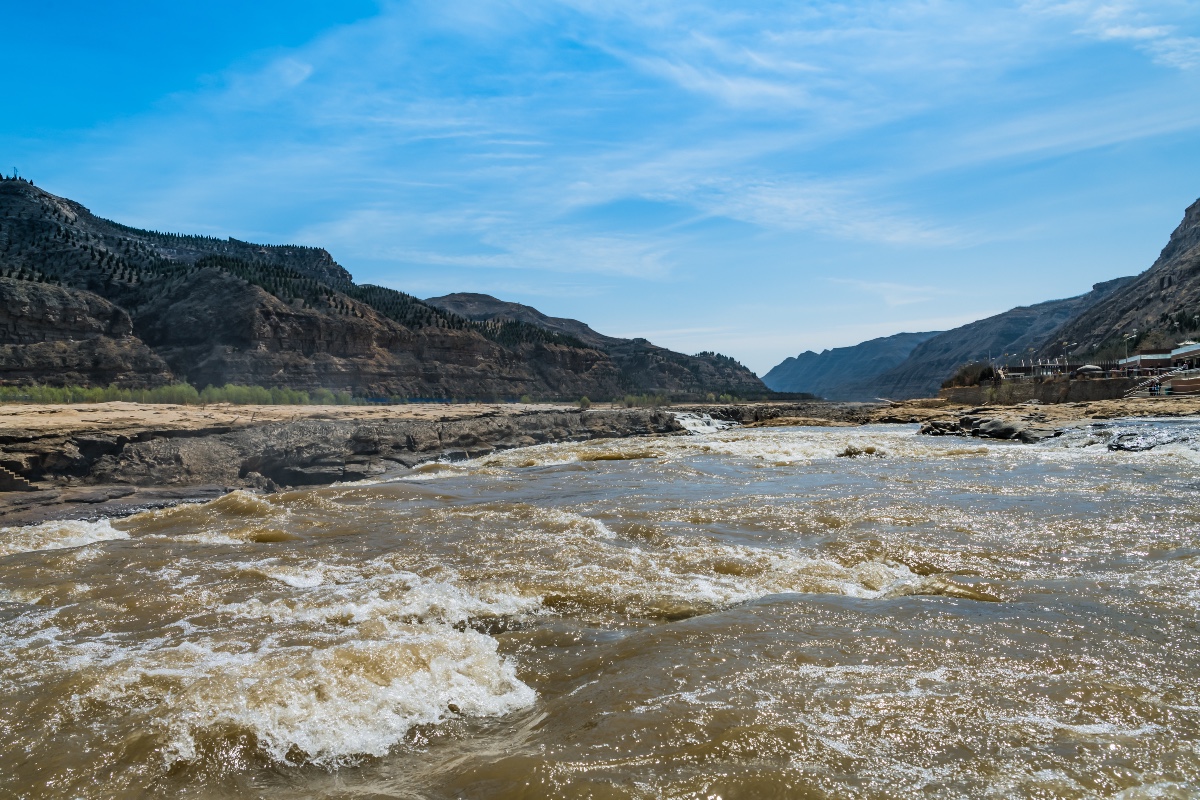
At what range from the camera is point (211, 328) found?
4678 cm

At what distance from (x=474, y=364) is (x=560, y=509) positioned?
56640 mm

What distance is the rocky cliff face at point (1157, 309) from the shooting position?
60281 mm

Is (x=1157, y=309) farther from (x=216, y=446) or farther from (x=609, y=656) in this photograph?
(x=609, y=656)

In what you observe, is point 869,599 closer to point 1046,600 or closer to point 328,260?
point 1046,600

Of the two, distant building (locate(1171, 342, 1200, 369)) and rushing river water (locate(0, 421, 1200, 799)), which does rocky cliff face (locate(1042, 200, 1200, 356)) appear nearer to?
distant building (locate(1171, 342, 1200, 369))

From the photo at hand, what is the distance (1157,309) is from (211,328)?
311ft

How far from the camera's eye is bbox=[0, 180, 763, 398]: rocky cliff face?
123 ft

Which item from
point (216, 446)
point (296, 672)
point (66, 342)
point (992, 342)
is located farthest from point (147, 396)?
point (992, 342)

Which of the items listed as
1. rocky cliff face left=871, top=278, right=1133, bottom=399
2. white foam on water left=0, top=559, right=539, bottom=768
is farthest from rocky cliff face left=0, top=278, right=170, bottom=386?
rocky cliff face left=871, top=278, right=1133, bottom=399

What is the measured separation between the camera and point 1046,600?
16.7 feet

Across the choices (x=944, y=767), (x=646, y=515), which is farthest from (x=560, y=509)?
(x=944, y=767)

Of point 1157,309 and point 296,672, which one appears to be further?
point 1157,309

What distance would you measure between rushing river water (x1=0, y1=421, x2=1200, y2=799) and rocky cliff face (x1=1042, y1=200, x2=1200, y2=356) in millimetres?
66278

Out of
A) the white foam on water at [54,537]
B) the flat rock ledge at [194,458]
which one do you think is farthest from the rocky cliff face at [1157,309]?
the white foam on water at [54,537]
